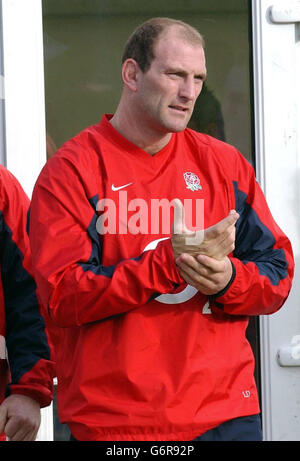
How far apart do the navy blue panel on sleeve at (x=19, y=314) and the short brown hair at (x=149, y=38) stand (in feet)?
2.33

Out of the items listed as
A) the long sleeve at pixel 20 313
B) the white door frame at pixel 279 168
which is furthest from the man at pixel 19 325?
the white door frame at pixel 279 168

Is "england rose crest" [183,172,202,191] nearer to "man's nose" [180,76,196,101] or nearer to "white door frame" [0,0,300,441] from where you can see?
"man's nose" [180,76,196,101]

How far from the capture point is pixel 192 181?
259 centimetres

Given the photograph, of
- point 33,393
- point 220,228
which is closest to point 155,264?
point 220,228

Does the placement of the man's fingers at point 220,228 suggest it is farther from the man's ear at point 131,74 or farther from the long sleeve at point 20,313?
the long sleeve at point 20,313

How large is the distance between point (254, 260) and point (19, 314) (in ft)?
2.62

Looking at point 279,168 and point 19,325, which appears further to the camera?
point 279,168

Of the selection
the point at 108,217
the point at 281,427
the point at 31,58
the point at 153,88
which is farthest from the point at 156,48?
the point at 281,427

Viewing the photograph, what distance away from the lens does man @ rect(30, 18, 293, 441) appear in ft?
7.72

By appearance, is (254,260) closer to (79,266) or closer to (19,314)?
(79,266)

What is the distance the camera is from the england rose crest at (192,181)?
2.58 m

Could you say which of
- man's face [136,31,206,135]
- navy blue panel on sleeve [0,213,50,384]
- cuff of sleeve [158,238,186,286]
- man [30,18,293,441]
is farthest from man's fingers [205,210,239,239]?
navy blue panel on sleeve [0,213,50,384]
